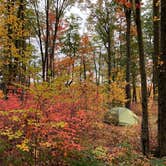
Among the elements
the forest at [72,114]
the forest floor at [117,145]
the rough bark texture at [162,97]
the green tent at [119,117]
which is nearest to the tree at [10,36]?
the forest at [72,114]

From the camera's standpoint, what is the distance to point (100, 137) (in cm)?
1064

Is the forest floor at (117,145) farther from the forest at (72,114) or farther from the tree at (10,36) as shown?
the tree at (10,36)

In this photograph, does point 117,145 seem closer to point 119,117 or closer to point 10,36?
point 119,117

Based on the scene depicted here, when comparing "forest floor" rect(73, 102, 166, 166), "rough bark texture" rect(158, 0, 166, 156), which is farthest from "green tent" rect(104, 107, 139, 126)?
"rough bark texture" rect(158, 0, 166, 156)

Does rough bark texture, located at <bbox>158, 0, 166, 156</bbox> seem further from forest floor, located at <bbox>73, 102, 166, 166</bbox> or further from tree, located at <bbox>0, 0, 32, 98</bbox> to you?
tree, located at <bbox>0, 0, 32, 98</bbox>

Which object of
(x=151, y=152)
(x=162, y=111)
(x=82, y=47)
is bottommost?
(x=151, y=152)

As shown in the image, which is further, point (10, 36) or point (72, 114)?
point (10, 36)

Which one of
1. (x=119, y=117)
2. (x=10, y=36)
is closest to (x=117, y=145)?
(x=119, y=117)

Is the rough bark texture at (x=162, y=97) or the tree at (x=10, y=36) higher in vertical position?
the tree at (x=10, y=36)

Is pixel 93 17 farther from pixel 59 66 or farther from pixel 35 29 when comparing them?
pixel 59 66

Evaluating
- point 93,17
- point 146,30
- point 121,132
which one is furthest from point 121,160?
point 146,30

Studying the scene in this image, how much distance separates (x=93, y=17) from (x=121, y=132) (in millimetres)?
19356

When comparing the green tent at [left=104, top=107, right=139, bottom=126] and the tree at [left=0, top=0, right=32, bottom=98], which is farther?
the tree at [left=0, top=0, right=32, bottom=98]

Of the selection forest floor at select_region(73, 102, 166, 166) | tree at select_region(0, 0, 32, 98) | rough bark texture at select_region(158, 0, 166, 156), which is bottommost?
forest floor at select_region(73, 102, 166, 166)
